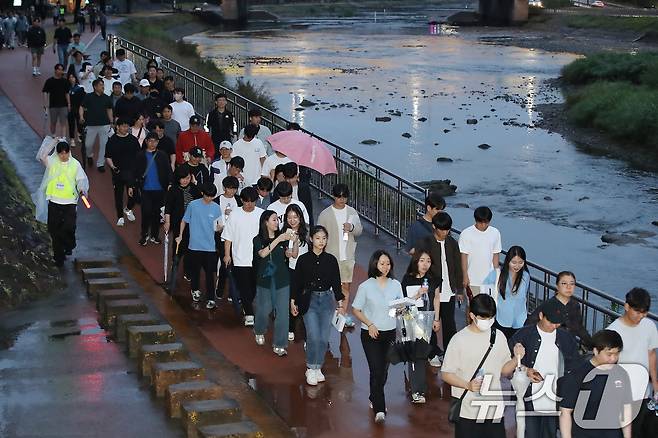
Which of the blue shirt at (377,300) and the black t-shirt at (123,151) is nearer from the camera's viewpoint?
the blue shirt at (377,300)

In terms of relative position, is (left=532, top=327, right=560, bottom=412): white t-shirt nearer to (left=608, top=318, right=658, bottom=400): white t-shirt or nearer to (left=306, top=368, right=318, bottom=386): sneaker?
(left=608, top=318, right=658, bottom=400): white t-shirt

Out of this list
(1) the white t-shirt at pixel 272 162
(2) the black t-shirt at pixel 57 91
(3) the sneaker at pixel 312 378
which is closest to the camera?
(3) the sneaker at pixel 312 378

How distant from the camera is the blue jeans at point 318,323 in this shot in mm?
10656

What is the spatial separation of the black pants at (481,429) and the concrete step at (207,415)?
8.24 ft

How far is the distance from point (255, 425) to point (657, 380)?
3.19 meters

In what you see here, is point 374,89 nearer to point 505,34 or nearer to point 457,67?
point 457,67

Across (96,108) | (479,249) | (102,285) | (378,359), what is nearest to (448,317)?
(479,249)

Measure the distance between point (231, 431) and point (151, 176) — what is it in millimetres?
6472

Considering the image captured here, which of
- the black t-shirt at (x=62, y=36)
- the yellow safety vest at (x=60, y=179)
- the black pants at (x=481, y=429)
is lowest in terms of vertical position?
the black pants at (x=481, y=429)

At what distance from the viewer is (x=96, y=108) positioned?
18.5 metres

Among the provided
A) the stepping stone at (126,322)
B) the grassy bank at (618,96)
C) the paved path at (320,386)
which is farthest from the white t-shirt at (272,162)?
the grassy bank at (618,96)

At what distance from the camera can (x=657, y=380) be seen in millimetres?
9023

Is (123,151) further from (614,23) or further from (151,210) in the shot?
(614,23)

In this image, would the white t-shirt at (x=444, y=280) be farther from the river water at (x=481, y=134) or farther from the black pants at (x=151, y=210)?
the river water at (x=481, y=134)
